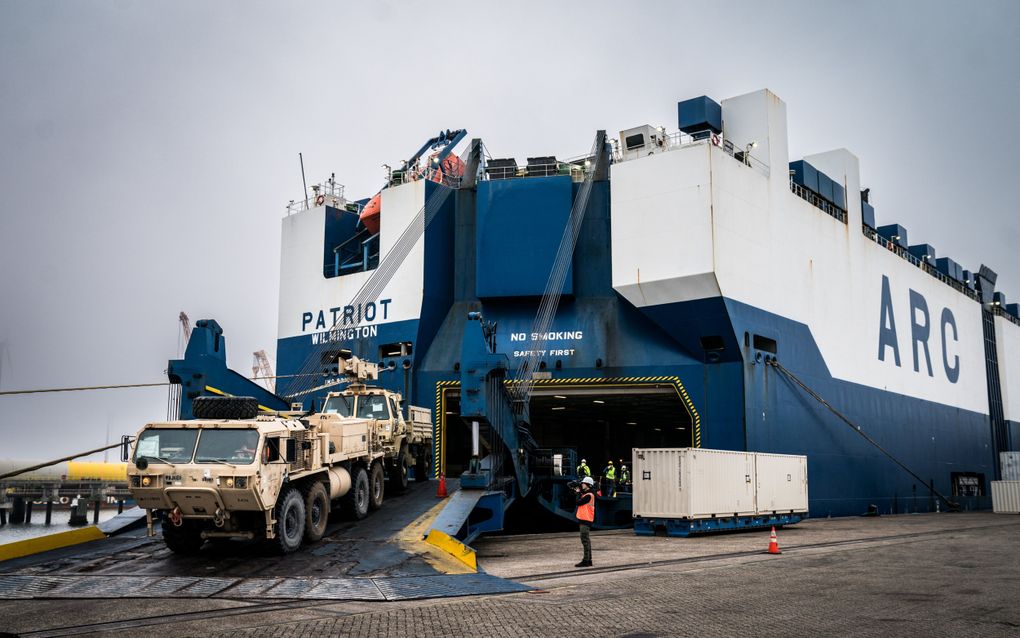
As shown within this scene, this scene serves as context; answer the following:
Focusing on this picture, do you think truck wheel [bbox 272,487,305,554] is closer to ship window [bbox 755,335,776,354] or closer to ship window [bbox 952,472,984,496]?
ship window [bbox 755,335,776,354]

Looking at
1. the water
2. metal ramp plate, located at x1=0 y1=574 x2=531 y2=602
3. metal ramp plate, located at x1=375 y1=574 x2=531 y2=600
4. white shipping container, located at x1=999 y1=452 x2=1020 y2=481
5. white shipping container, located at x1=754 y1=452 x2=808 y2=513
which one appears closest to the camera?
metal ramp plate, located at x1=0 y1=574 x2=531 y2=602

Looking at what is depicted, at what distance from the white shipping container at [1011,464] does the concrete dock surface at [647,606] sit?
43.9 metres

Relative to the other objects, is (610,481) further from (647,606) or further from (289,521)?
(647,606)

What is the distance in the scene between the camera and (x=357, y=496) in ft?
67.1

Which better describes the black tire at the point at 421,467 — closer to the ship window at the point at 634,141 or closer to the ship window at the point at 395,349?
the ship window at the point at 395,349

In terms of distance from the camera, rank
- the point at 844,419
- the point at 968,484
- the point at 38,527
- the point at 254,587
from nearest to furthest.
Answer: the point at 254,587
the point at 844,419
the point at 968,484
the point at 38,527

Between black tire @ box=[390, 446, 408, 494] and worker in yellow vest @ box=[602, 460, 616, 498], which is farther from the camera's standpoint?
worker in yellow vest @ box=[602, 460, 616, 498]

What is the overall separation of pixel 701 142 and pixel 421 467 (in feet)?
49.6

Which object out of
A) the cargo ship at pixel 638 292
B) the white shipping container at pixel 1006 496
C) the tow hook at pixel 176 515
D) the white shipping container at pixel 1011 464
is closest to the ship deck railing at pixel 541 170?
the cargo ship at pixel 638 292

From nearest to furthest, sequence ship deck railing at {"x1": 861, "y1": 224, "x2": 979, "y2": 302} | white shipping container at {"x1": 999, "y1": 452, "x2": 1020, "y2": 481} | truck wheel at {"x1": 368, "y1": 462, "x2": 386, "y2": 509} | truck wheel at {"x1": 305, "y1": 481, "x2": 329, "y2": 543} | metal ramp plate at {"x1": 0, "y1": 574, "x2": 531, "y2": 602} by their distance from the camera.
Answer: metal ramp plate at {"x1": 0, "y1": 574, "x2": 531, "y2": 602} → truck wheel at {"x1": 305, "y1": 481, "x2": 329, "y2": 543} → truck wheel at {"x1": 368, "y1": 462, "x2": 386, "y2": 509} → ship deck railing at {"x1": 861, "y1": 224, "x2": 979, "y2": 302} → white shipping container at {"x1": 999, "y1": 452, "x2": 1020, "y2": 481}

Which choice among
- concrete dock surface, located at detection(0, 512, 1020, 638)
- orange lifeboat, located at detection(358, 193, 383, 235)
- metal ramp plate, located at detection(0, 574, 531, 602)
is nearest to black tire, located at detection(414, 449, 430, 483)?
concrete dock surface, located at detection(0, 512, 1020, 638)

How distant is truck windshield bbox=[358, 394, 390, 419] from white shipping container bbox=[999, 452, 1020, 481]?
49444 millimetres

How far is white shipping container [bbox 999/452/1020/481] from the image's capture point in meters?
57.3

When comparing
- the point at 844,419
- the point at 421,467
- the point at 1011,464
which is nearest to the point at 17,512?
the point at 421,467
